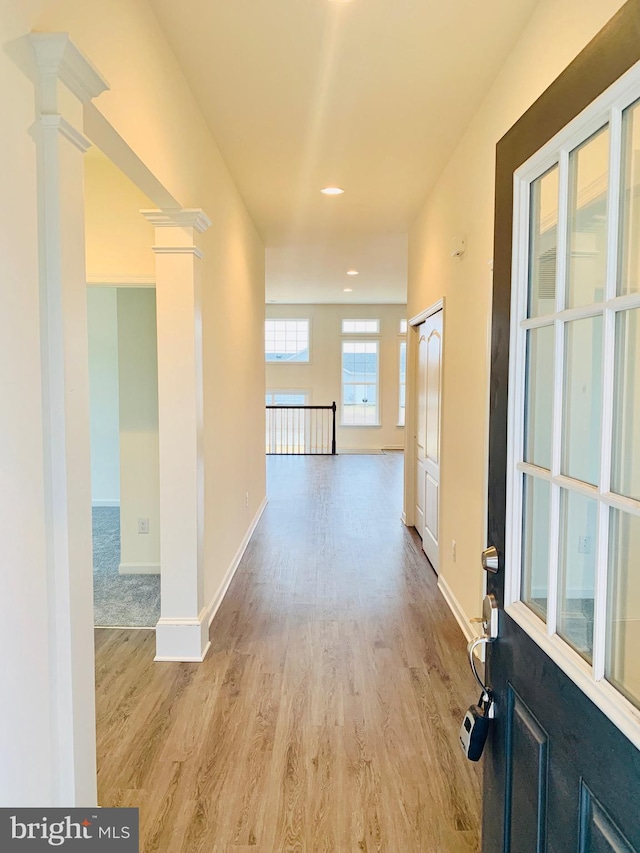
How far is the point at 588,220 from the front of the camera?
0.98 meters

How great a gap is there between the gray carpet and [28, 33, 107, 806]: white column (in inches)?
78.1

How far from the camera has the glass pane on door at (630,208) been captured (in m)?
0.85

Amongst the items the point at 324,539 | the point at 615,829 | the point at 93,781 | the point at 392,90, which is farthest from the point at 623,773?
the point at 324,539

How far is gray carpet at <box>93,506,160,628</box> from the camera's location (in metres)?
3.43

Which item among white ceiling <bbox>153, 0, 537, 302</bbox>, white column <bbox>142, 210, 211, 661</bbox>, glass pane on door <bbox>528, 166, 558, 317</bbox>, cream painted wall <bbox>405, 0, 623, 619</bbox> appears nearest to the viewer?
glass pane on door <bbox>528, 166, 558, 317</bbox>

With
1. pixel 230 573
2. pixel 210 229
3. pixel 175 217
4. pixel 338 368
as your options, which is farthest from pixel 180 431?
pixel 338 368

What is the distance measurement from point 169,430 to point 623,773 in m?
2.37

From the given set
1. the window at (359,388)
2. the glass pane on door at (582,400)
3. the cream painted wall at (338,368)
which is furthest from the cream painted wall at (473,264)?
the window at (359,388)

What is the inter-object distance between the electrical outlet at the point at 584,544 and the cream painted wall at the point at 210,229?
1.56 m

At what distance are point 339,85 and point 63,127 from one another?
66.1 inches

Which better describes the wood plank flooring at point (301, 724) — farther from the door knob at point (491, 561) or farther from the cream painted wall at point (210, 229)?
the door knob at point (491, 561)

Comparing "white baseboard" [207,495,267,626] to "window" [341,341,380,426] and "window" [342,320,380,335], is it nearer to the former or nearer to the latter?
"window" [341,341,380,426]

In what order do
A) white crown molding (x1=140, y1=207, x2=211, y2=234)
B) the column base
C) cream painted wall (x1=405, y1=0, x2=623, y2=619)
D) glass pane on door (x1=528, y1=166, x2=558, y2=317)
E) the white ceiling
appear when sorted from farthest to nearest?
the column base
white crown molding (x1=140, y1=207, x2=211, y2=234)
the white ceiling
cream painted wall (x1=405, y1=0, x2=623, y2=619)
glass pane on door (x1=528, y1=166, x2=558, y2=317)

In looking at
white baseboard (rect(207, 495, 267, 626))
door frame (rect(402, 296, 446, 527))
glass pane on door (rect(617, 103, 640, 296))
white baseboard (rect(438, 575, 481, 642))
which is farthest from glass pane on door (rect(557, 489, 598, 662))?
door frame (rect(402, 296, 446, 527))
